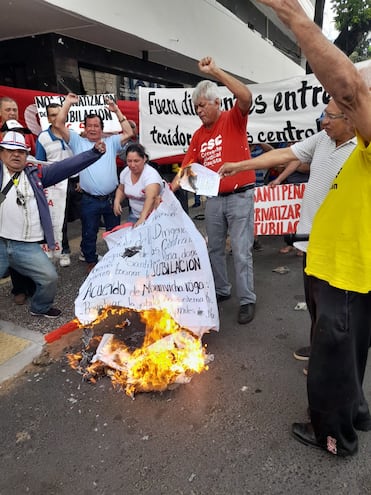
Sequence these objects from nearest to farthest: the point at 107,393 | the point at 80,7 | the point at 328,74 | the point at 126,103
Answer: the point at 328,74 → the point at 107,393 → the point at 80,7 → the point at 126,103

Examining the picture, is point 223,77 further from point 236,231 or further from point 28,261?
point 28,261

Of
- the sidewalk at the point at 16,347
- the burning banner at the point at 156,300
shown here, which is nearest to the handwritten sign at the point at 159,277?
the burning banner at the point at 156,300

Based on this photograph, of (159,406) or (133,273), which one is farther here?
(133,273)

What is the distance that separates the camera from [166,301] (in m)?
3.14

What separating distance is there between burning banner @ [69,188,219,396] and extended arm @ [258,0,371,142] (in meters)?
1.98

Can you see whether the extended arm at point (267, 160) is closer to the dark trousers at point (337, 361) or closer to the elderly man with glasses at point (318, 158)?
the elderly man with glasses at point (318, 158)

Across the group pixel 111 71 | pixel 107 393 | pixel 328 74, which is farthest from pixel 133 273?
pixel 111 71

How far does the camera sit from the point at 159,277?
10.3 feet

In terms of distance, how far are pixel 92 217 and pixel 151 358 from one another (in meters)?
2.62

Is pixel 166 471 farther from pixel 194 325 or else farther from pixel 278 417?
pixel 194 325

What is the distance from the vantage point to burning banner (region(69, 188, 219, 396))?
9.92ft

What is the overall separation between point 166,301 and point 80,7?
19.8ft

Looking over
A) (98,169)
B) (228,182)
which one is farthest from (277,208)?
(98,169)

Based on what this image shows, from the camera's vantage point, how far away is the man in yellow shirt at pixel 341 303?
1846mm
